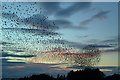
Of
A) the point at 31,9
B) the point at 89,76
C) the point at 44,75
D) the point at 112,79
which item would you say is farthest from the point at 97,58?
the point at 31,9

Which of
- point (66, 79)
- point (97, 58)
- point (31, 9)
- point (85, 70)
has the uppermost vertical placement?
point (31, 9)

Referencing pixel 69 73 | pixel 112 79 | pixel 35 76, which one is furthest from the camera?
pixel 69 73

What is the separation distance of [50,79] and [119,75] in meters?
44.4

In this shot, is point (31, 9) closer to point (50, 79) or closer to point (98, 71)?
point (50, 79)

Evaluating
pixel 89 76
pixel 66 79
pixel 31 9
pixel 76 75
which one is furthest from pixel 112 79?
pixel 31 9

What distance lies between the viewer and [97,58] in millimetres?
86500

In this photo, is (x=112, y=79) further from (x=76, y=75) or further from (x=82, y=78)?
(x=76, y=75)

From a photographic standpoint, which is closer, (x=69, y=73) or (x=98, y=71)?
(x=98, y=71)

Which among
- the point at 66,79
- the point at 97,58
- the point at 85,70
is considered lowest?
the point at 66,79

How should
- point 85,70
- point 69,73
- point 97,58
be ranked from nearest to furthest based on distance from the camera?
1. point 97,58
2. point 85,70
3. point 69,73

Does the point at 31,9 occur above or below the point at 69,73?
above

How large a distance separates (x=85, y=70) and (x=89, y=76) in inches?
221

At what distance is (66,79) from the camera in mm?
121312

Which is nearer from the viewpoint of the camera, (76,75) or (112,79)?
(112,79)
